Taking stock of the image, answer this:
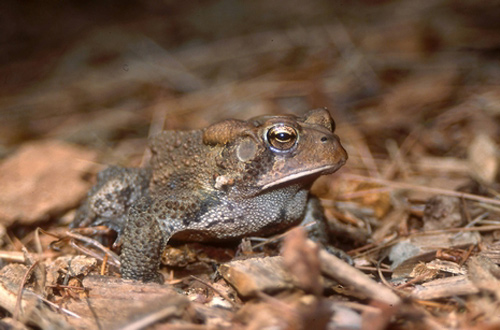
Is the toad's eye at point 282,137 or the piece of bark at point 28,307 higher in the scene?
the toad's eye at point 282,137

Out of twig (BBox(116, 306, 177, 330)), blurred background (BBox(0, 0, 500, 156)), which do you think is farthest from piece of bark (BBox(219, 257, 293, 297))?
blurred background (BBox(0, 0, 500, 156))

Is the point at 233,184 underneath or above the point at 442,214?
above

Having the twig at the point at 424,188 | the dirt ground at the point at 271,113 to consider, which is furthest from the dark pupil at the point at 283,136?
the twig at the point at 424,188

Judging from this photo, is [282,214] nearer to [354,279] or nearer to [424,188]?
[354,279]

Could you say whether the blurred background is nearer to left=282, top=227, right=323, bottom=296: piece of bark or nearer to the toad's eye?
the toad's eye

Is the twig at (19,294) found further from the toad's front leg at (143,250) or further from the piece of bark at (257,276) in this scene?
the piece of bark at (257,276)

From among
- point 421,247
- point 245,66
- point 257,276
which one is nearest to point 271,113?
point 245,66
